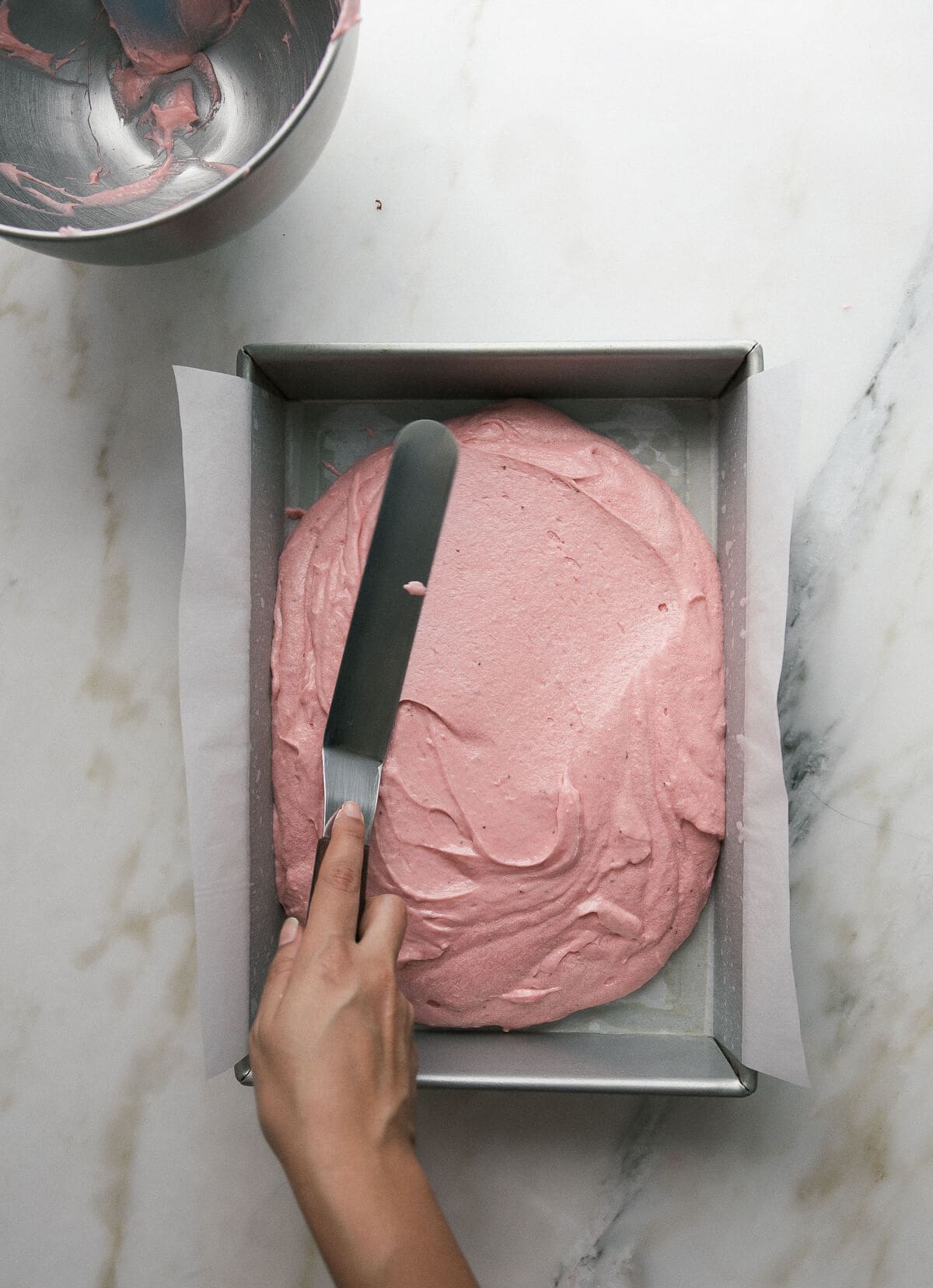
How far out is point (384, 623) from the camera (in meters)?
0.89

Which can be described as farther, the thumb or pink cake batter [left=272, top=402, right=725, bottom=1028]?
pink cake batter [left=272, top=402, right=725, bottom=1028]

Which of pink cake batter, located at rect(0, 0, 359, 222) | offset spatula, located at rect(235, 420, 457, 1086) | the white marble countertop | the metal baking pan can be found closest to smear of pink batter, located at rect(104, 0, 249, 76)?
pink cake batter, located at rect(0, 0, 359, 222)

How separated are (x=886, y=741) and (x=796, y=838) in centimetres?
15

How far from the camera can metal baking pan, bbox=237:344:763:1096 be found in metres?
0.89

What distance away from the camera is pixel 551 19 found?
1.02 m

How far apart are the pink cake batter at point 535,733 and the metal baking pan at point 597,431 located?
29 millimetres

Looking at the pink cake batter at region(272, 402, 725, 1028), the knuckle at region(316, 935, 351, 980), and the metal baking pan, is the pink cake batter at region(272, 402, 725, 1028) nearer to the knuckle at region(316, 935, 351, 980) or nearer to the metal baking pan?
the metal baking pan

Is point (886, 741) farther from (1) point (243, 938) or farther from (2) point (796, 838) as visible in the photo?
(1) point (243, 938)

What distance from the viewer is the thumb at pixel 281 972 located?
0.78 meters

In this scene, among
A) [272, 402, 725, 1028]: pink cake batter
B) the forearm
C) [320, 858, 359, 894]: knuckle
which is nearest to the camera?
the forearm

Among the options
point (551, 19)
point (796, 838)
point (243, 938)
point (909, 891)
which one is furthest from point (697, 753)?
point (551, 19)

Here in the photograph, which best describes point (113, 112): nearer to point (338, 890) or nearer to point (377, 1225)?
point (338, 890)

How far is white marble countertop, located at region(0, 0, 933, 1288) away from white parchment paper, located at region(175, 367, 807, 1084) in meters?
0.14

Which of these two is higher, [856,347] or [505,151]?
[505,151]
